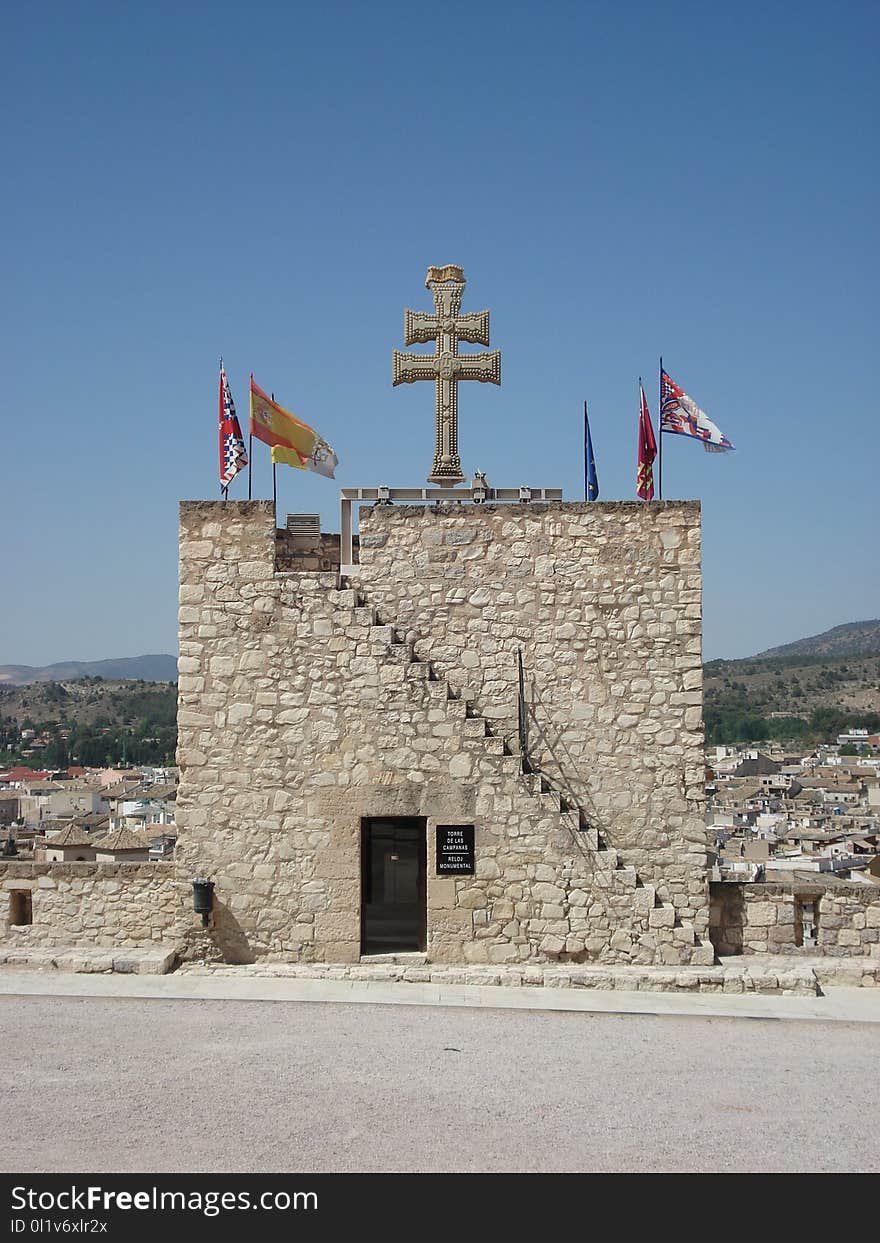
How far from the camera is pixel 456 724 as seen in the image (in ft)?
44.3

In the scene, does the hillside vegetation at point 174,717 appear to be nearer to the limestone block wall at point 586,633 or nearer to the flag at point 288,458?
the flag at point 288,458

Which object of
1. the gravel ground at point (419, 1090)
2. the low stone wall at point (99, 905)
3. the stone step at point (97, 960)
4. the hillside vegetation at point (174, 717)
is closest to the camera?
the gravel ground at point (419, 1090)

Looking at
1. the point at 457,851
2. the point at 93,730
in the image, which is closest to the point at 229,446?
the point at 457,851

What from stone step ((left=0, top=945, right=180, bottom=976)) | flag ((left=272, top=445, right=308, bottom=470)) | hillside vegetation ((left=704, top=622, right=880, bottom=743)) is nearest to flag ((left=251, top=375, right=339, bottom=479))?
flag ((left=272, top=445, right=308, bottom=470))

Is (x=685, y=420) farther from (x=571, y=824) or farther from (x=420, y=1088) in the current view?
(x=420, y=1088)

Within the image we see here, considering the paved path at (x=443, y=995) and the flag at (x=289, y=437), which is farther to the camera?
the flag at (x=289, y=437)

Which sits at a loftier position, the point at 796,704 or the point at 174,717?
the point at 796,704

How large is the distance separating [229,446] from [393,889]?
8011mm

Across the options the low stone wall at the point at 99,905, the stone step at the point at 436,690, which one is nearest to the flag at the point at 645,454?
the stone step at the point at 436,690

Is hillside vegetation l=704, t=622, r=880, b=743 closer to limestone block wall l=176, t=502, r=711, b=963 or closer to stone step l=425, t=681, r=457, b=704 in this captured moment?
limestone block wall l=176, t=502, r=711, b=963

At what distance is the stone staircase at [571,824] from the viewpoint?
13359mm

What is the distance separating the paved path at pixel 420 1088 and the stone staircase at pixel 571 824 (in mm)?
847
